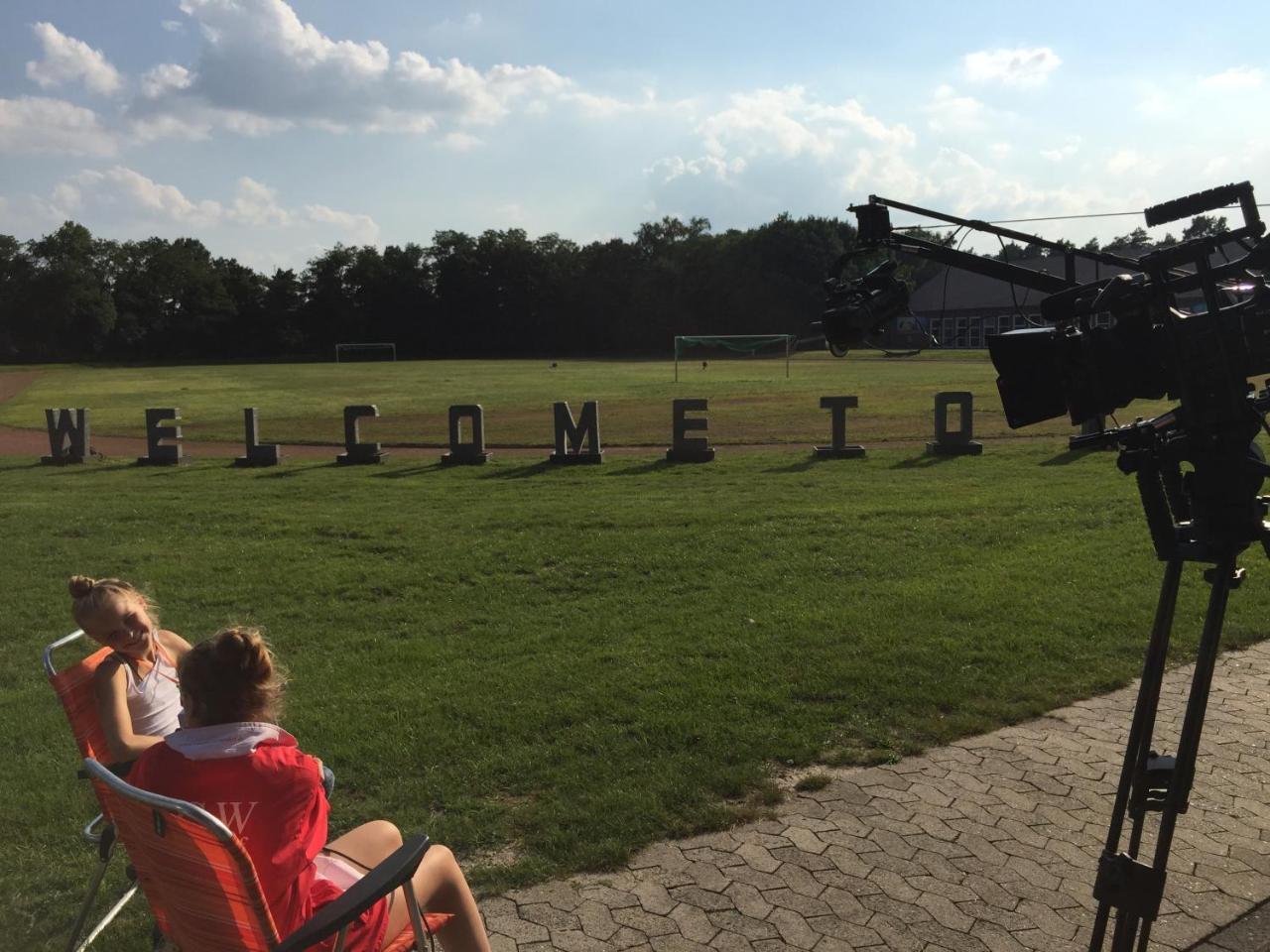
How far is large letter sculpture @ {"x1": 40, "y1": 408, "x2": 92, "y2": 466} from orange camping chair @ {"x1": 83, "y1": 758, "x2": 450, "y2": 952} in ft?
61.5

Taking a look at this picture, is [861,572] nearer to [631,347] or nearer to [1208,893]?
[1208,893]

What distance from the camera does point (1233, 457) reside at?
230 centimetres

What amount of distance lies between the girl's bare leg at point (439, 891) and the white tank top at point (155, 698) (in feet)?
2.98

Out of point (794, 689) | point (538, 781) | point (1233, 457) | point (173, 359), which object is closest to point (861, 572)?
point (794, 689)

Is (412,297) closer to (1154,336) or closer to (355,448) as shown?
(355,448)

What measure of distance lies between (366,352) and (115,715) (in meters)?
94.3

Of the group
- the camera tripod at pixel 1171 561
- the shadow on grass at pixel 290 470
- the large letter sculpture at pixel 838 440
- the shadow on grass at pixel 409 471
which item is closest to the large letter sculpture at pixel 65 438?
the shadow on grass at pixel 290 470

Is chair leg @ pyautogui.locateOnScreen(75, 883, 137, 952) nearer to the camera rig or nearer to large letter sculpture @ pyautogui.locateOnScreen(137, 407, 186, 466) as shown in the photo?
the camera rig

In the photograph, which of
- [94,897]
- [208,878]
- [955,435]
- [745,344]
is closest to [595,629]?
[94,897]

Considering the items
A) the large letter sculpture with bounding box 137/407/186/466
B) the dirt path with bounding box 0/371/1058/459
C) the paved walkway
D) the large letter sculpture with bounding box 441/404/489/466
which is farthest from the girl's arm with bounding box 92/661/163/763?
the large letter sculpture with bounding box 137/407/186/466

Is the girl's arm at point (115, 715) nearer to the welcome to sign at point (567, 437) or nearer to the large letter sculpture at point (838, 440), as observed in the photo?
the welcome to sign at point (567, 437)

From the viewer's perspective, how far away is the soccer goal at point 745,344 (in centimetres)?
5434

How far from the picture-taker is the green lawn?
4363mm

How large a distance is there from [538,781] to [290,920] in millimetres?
2125
